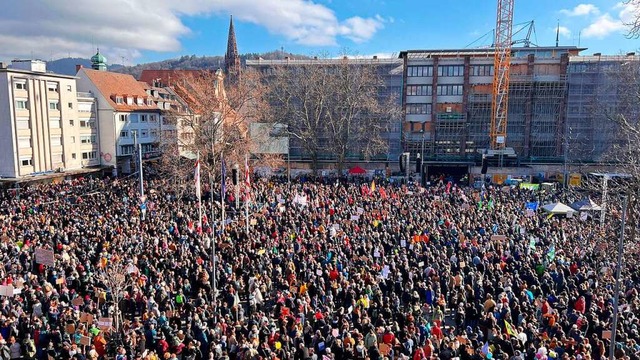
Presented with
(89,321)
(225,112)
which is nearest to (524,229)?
(89,321)

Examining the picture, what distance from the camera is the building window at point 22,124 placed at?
3859 cm

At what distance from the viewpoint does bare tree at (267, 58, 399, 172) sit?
4656 centimetres

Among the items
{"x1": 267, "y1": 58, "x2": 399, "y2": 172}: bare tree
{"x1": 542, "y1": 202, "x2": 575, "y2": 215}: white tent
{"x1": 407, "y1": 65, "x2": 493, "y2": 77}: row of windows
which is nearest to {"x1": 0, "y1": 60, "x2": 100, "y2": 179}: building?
{"x1": 267, "y1": 58, "x2": 399, "y2": 172}: bare tree

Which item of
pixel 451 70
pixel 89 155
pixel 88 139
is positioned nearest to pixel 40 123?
pixel 88 139

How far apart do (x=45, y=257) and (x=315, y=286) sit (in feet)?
31.7

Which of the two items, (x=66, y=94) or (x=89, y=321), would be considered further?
(x=66, y=94)

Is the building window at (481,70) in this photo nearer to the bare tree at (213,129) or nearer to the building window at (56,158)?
the bare tree at (213,129)

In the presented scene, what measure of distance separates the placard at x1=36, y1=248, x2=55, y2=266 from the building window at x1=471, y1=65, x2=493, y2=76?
49.1 meters

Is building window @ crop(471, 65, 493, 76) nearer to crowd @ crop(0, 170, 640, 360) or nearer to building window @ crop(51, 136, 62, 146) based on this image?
crowd @ crop(0, 170, 640, 360)

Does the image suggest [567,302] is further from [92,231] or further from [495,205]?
[92,231]

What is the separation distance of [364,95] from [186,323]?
1479 inches

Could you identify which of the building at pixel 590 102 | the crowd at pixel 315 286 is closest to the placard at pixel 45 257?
the crowd at pixel 315 286

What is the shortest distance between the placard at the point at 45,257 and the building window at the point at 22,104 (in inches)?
1071

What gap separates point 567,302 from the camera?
14.3 meters
